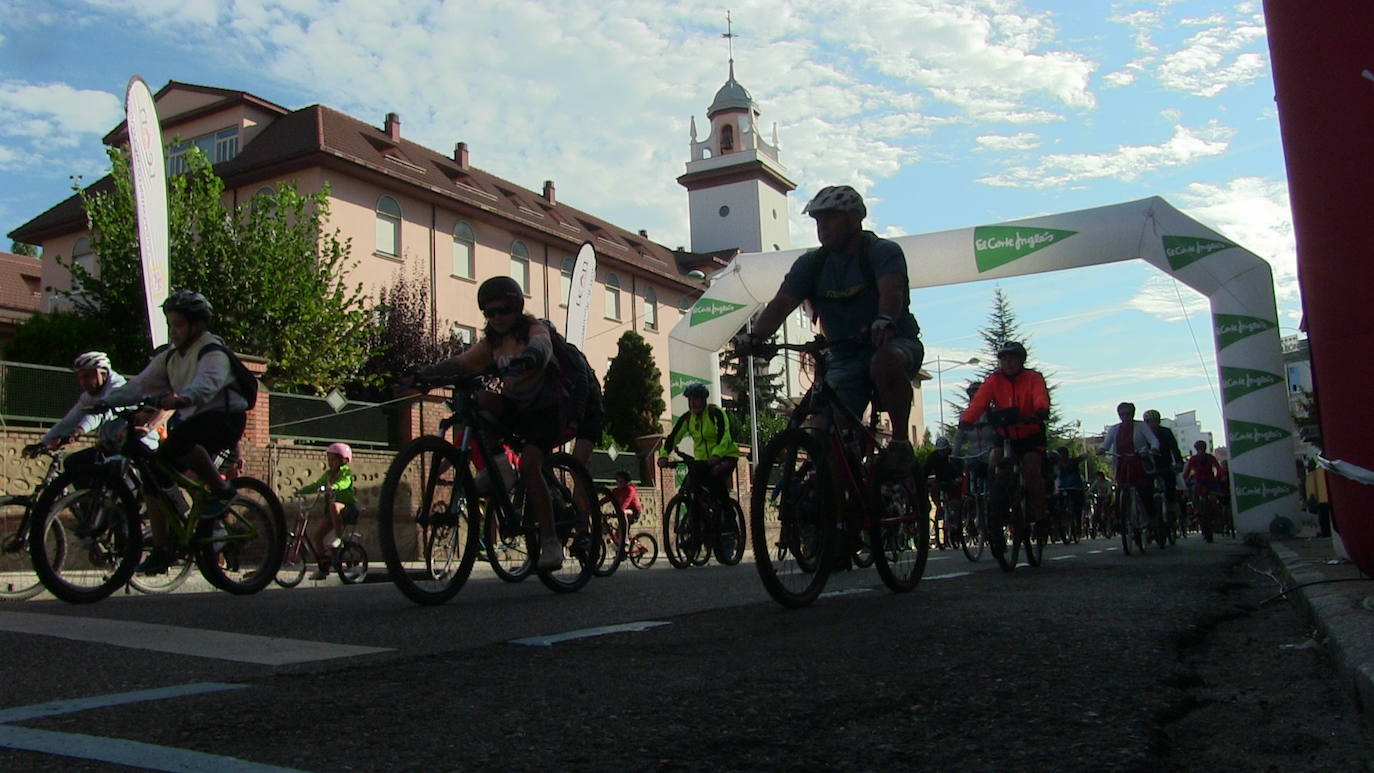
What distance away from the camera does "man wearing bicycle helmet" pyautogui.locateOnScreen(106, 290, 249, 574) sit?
6754 millimetres

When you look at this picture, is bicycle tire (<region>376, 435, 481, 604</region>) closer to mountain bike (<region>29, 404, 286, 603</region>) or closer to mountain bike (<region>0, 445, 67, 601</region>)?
mountain bike (<region>29, 404, 286, 603</region>)

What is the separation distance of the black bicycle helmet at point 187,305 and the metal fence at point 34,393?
23.5 feet

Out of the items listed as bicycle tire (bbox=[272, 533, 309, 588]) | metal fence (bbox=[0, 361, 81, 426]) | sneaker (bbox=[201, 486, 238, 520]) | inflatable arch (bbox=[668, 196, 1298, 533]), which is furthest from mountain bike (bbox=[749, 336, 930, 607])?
inflatable arch (bbox=[668, 196, 1298, 533])

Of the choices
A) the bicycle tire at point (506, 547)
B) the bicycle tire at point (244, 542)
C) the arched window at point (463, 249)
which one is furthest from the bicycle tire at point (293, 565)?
the arched window at point (463, 249)

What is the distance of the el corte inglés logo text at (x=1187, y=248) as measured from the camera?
1738 centimetres

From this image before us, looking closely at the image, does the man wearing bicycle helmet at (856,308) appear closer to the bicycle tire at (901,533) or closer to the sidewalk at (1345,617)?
the bicycle tire at (901,533)

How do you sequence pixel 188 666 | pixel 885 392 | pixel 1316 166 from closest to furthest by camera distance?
pixel 188 666, pixel 1316 166, pixel 885 392

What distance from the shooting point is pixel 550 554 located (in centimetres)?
655

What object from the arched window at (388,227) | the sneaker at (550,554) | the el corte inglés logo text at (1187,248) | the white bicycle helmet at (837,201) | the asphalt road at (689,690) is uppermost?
the arched window at (388,227)

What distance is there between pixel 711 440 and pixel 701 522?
805mm

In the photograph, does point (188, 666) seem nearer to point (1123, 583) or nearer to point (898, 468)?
point (898, 468)

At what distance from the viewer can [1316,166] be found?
5.52 m

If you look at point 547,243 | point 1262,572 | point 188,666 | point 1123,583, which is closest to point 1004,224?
point 1262,572

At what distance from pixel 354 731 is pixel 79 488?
4678mm
